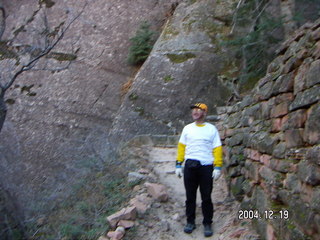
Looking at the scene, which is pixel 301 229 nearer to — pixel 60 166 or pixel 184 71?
pixel 60 166

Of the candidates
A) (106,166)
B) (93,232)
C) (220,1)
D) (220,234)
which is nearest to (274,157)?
(220,234)

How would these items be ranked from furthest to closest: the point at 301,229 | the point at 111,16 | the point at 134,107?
the point at 111,16 → the point at 134,107 → the point at 301,229

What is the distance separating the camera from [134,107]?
448 inches

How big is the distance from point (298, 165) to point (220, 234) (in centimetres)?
179

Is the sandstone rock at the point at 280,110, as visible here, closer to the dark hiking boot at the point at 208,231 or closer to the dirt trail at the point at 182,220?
the dirt trail at the point at 182,220

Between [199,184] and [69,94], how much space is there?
9400mm

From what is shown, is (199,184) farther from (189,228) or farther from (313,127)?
(313,127)

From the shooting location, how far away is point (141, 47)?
1414 centimetres

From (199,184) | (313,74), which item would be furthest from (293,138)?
(199,184)

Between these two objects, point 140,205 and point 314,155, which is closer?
point 314,155

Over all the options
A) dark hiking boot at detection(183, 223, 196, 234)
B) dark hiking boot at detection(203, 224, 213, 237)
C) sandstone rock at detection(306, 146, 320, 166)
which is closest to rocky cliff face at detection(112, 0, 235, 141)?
dark hiking boot at detection(183, 223, 196, 234)

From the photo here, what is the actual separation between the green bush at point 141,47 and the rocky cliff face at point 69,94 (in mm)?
410

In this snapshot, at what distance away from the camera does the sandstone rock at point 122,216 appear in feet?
15.9

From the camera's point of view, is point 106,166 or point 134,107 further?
point 134,107
